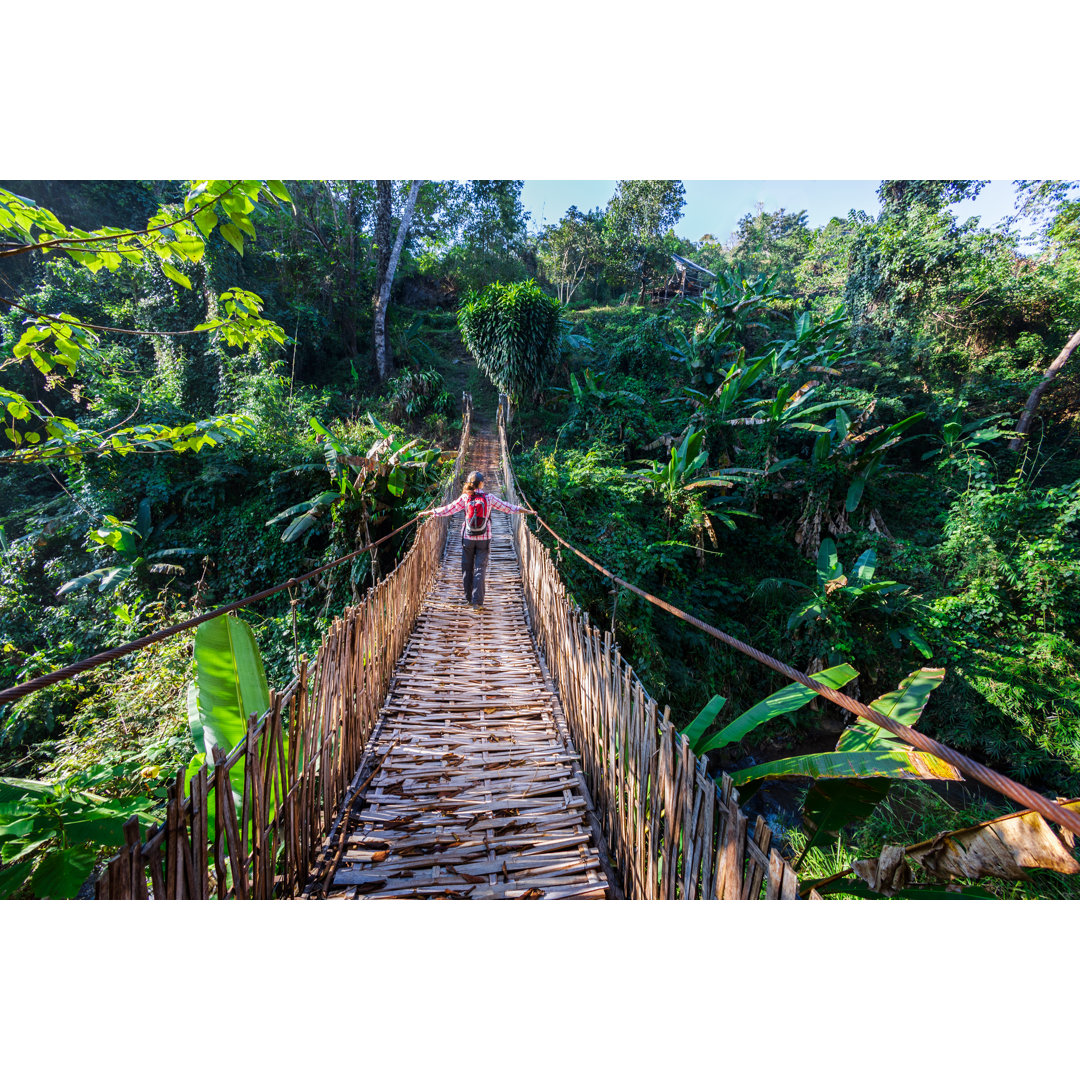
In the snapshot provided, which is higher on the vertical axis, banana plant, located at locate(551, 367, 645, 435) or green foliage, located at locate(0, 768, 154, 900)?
banana plant, located at locate(551, 367, 645, 435)

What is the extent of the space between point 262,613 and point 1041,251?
18.4 m

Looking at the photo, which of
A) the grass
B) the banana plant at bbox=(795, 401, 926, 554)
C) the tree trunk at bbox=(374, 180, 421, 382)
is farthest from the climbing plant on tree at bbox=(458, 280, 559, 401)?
the grass

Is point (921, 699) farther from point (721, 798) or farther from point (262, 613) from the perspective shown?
point (262, 613)

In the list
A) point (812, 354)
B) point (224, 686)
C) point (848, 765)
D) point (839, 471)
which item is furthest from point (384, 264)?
point (848, 765)

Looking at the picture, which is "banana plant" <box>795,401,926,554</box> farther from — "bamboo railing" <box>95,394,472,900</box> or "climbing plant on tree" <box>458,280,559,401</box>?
"bamboo railing" <box>95,394,472,900</box>

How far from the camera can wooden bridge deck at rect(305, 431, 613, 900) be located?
168 cm

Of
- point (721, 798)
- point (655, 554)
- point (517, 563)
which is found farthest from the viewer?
point (655, 554)

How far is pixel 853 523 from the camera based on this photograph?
8.16m

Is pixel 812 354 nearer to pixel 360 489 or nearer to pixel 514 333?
pixel 514 333

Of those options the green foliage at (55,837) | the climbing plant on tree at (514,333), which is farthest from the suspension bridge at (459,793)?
the climbing plant on tree at (514,333)

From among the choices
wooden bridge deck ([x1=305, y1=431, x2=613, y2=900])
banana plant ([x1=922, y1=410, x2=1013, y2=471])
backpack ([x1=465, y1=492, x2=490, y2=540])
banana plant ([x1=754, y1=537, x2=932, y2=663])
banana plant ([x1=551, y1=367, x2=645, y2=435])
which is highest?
banana plant ([x1=551, y1=367, x2=645, y2=435])

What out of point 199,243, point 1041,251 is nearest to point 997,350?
point 1041,251

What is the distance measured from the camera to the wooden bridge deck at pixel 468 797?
5.50 feet

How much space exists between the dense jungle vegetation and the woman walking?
1.64 meters
